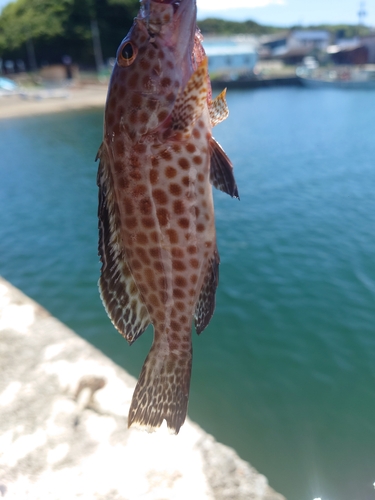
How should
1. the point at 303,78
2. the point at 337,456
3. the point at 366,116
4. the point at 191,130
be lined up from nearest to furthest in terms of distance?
the point at 191,130 → the point at 337,456 → the point at 366,116 → the point at 303,78

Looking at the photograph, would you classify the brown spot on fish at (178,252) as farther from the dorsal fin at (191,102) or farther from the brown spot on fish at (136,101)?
the brown spot on fish at (136,101)

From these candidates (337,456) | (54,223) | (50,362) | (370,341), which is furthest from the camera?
(54,223)

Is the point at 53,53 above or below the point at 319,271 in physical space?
above

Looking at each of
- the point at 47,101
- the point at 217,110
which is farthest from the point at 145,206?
the point at 47,101

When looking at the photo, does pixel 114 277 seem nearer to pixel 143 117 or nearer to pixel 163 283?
pixel 163 283

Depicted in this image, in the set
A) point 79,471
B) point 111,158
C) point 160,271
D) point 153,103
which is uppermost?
point 153,103

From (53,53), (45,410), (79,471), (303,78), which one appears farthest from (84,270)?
(53,53)

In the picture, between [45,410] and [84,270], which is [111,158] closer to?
[45,410]

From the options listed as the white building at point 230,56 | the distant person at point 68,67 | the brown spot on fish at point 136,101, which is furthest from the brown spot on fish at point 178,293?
the distant person at point 68,67
